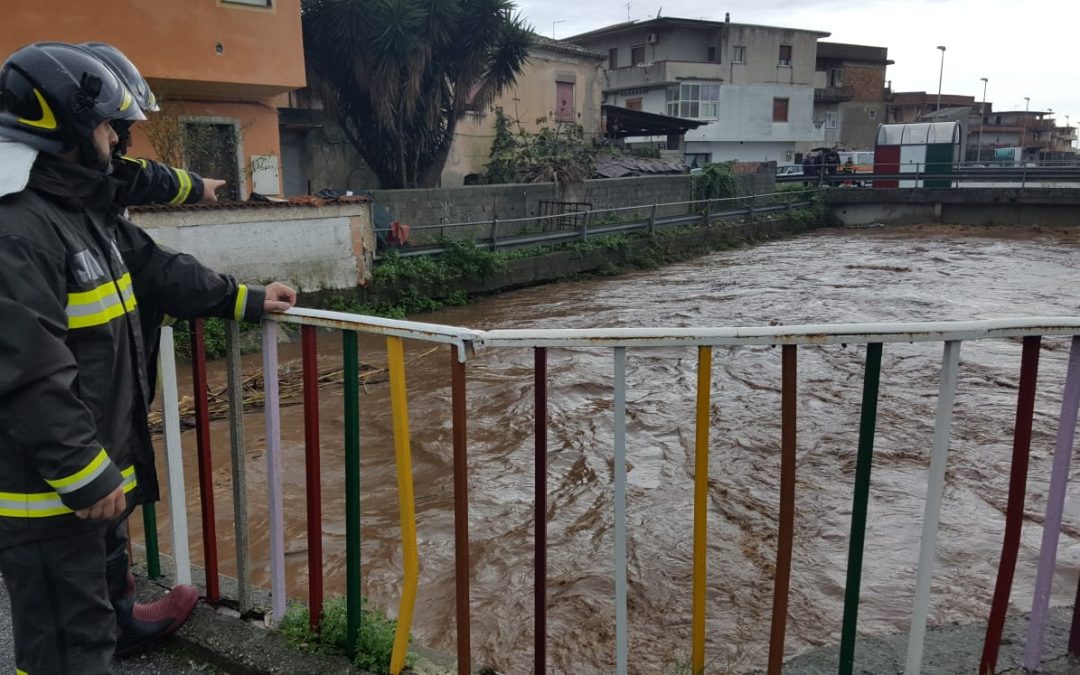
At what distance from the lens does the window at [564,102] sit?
25625 mm

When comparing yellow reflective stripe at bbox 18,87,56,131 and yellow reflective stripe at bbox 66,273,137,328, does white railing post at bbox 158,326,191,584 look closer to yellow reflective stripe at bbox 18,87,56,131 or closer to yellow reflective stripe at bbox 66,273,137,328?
yellow reflective stripe at bbox 66,273,137,328

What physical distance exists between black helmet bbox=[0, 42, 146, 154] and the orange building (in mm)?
10303

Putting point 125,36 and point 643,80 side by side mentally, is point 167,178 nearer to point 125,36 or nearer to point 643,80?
point 125,36

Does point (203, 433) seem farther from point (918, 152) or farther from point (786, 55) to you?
point (786, 55)

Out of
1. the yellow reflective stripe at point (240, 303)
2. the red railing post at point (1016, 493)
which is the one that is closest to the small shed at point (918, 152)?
the red railing post at point (1016, 493)

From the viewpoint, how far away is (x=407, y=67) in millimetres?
16641

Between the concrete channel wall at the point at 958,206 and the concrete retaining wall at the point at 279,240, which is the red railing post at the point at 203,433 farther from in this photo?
the concrete channel wall at the point at 958,206

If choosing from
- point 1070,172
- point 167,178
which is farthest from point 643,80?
point 167,178

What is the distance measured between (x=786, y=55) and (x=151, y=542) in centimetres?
4597

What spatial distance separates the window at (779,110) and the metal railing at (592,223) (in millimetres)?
19042

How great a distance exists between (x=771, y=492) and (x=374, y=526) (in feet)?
8.72

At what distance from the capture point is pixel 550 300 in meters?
14.5

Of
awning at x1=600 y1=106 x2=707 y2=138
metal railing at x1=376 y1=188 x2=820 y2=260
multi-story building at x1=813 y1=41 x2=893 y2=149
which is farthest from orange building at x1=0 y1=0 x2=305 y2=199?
multi-story building at x1=813 y1=41 x2=893 y2=149

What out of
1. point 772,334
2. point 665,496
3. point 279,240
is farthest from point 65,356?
point 279,240
